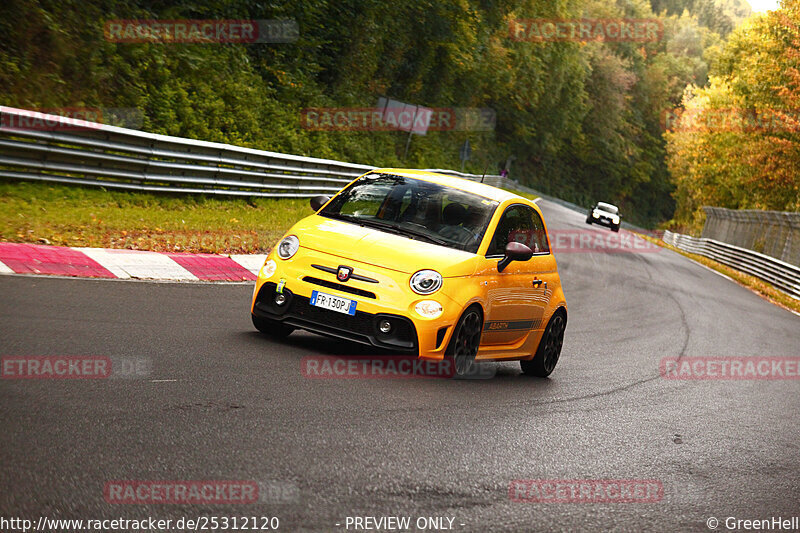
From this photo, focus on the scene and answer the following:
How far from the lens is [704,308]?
2097 cm

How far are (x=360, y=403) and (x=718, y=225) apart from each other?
4363 cm

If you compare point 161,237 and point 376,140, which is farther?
point 376,140

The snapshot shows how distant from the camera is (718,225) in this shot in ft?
156

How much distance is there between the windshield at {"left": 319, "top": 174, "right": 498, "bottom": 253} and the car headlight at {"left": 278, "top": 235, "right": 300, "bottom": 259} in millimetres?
693

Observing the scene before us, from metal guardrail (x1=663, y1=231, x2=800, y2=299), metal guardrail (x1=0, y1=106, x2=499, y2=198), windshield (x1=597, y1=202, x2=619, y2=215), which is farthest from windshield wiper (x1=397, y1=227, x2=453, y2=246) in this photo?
windshield (x1=597, y1=202, x2=619, y2=215)

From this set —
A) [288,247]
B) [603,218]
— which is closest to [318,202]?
[288,247]

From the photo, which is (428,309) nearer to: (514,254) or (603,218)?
(514,254)

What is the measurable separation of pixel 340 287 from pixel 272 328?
1.11 m

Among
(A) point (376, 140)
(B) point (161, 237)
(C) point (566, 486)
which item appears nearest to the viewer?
(C) point (566, 486)

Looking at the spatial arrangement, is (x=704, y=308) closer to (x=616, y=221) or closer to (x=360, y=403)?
(x=360, y=403)

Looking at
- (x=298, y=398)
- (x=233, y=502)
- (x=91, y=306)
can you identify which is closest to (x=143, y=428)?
(x=233, y=502)

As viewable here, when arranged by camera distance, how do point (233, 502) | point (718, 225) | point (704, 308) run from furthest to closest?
1. point (718, 225)
2. point (704, 308)
3. point (233, 502)

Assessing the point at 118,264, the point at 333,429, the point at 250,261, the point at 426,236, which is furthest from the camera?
the point at 250,261

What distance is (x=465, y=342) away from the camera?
8461 mm
